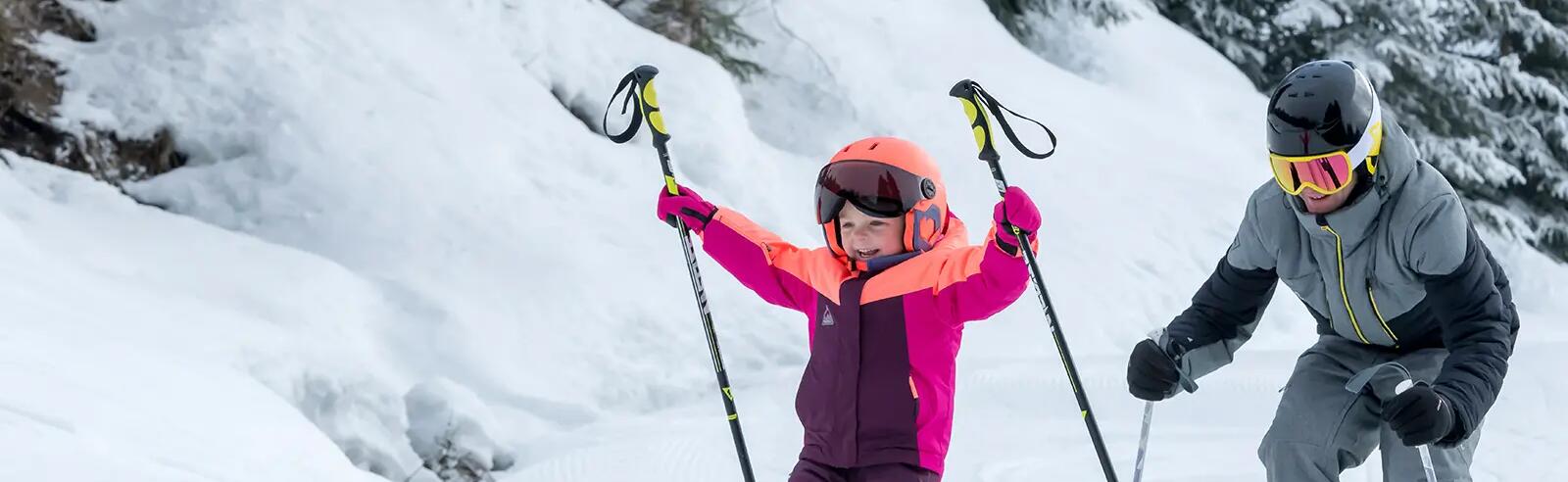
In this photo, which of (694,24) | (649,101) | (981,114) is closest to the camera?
(981,114)

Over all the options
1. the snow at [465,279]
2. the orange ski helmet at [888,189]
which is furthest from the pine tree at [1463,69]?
the orange ski helmet at [888,189]

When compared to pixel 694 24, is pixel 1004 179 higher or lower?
higher

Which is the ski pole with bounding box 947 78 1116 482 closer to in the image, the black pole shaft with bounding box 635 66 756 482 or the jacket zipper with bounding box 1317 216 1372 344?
the jacket zipper with bounding box 1317 216 1372 344

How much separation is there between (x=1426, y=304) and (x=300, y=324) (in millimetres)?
4812

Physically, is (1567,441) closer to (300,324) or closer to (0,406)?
(300,324)

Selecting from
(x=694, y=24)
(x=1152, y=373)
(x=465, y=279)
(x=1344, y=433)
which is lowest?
(x=694, y=24)

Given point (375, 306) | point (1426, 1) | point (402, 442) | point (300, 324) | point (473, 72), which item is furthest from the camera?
point (1426, 1)

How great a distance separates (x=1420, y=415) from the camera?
10.2 ft

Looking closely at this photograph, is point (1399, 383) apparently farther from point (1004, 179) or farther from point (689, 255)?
point (689, 255)

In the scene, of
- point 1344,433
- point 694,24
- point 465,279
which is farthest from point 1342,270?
point 694,24

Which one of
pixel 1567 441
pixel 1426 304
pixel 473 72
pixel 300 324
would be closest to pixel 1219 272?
pixel 1426 304

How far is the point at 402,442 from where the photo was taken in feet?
19.5

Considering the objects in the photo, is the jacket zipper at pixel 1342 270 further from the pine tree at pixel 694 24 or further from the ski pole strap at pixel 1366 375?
the pine tree at pixel 694 24

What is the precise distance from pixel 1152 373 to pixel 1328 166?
78cm
